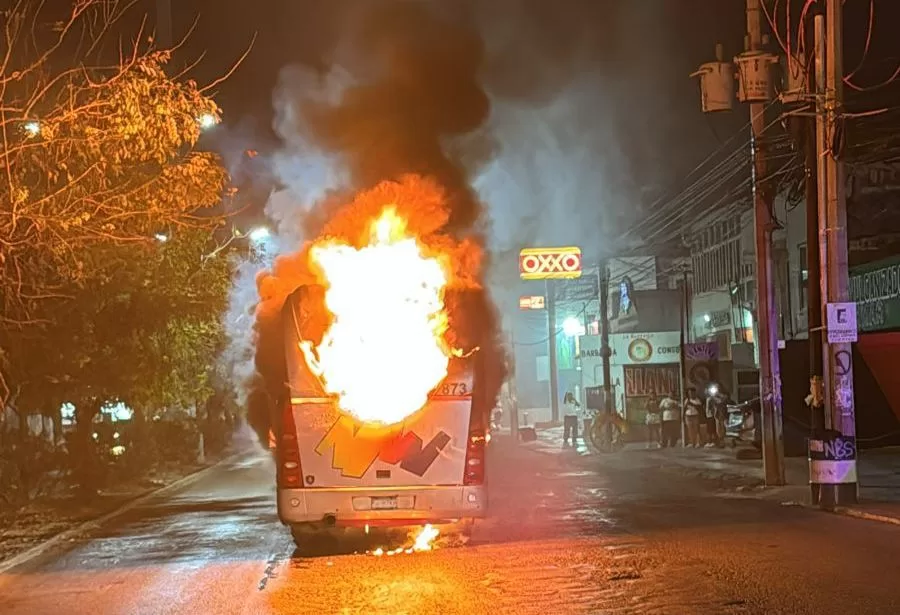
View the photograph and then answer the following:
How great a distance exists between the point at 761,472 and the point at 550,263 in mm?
15095

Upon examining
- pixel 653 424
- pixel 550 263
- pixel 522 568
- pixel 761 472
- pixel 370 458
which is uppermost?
pixel 550 263

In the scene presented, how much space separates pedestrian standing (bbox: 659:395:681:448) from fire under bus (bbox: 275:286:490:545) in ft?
60.4

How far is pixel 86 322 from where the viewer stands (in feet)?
57.3

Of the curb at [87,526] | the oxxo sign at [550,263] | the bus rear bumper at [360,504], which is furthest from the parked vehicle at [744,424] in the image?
the bus rear bumper at [360,504]

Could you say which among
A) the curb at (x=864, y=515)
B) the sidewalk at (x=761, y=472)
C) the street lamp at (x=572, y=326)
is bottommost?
the sidewalk at (x=761, y=472)

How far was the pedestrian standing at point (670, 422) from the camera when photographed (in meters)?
29.3

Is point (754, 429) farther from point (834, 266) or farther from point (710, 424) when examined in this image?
point (834, 266)

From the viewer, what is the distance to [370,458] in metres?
11.7

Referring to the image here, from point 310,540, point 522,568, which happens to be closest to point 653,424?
point 310,540

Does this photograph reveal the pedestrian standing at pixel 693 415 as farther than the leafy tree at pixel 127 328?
Yes

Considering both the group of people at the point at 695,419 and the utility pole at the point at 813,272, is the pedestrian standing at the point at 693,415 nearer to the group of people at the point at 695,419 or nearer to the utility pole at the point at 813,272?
the group of people at the point at 695,419

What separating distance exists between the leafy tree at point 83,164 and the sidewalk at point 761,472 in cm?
968

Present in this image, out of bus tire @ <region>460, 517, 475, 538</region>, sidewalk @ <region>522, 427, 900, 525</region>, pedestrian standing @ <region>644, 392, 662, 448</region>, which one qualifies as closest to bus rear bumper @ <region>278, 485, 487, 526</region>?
bus tire @ <region>460, 517, 475, 538</region>

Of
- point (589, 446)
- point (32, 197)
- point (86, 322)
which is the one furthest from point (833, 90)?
point (589, 446)
